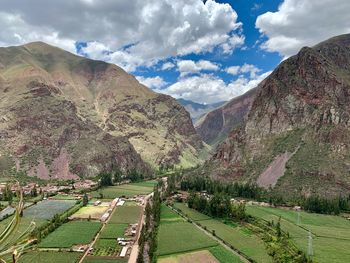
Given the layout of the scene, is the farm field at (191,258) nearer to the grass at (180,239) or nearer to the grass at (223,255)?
the grass at (223,255)

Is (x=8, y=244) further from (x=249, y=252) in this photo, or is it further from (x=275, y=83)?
(x=275, y=83)

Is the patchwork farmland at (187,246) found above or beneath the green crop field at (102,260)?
above

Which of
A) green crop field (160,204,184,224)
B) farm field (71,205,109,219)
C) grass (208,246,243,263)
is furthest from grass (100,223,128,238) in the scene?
grass (208,246,243,263)

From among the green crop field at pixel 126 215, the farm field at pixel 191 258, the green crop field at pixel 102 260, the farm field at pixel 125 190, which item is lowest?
the green crop field at pixel 102 260

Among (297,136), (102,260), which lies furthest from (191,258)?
(297,136)

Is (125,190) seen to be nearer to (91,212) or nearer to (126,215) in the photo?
(91,212)

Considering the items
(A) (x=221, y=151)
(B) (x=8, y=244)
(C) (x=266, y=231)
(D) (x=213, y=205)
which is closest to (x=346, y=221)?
(C) (x=266, y=231)

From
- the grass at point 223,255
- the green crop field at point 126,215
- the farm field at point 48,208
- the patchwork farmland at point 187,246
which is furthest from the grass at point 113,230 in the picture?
the grass at point 223,255
